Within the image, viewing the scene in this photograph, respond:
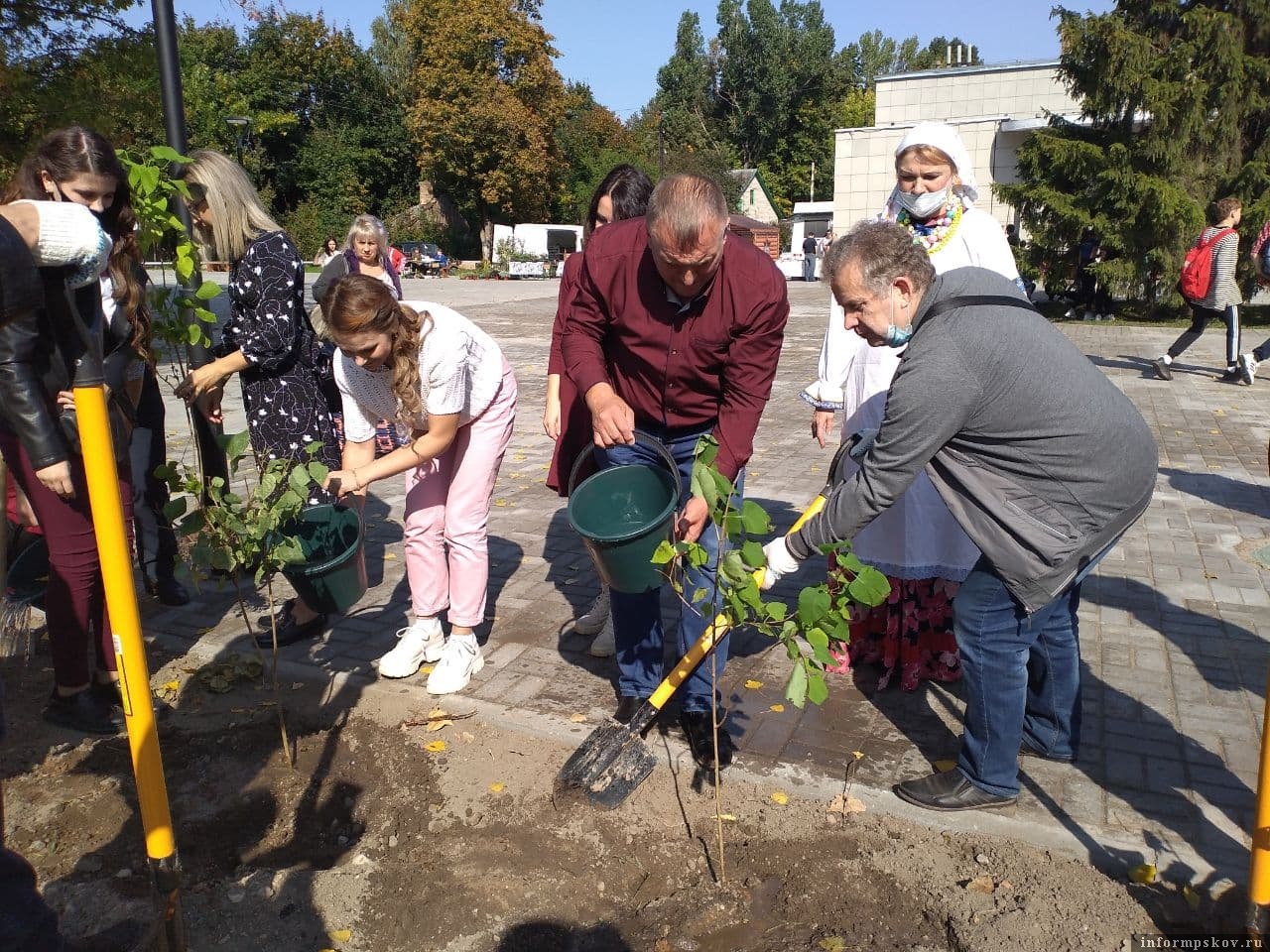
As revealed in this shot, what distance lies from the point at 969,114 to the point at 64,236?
3299 centimetres

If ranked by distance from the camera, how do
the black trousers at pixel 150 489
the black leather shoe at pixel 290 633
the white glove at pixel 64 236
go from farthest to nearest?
the black trousers at pixel 150 489
the black leather shoe at pixel 290 633
the white glove at pixel 64 236

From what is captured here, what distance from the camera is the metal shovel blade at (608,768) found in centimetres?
316

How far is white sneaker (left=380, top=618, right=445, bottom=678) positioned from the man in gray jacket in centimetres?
182

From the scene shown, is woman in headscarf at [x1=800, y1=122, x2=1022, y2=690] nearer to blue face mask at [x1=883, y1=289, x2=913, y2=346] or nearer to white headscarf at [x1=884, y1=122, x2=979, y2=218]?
white headscarf at [x1=884, y1=122, x2=979, y2=218]

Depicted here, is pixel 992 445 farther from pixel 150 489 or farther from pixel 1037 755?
pixel 150 489

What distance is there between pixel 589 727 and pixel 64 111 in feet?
28.0

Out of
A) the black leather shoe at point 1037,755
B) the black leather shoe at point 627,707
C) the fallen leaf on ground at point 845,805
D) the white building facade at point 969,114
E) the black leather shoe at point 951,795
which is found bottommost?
the fallen leaf on ground at point 845,805

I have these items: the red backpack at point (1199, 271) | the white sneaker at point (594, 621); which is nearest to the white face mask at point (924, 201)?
Answer: the white sneaker at point (594, 621)

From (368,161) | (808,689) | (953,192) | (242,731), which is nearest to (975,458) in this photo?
(808,689)

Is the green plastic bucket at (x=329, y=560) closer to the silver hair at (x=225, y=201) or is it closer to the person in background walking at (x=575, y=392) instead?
the person in background walking at (x=575, y=392)

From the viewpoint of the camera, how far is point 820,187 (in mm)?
69375

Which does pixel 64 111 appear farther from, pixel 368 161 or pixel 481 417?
pixel 368 161

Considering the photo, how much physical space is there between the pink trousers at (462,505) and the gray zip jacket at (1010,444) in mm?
1588

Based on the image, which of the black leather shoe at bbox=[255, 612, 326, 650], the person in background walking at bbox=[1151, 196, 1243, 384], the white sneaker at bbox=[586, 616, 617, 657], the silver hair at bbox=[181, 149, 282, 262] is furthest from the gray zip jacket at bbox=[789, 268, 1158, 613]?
the person in background walking at bbox=[1151, 196, 1243, 384]
